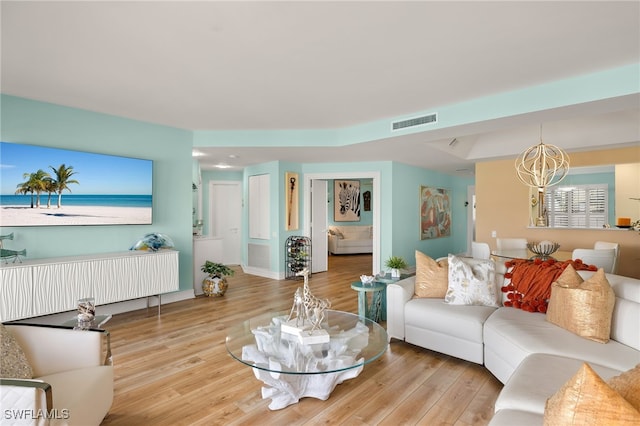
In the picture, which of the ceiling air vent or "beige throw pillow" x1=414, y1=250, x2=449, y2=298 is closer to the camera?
"beige throw pillow" x1=414, y1=250, x2=449, y2=298

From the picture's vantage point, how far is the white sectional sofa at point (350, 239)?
34.3 ft

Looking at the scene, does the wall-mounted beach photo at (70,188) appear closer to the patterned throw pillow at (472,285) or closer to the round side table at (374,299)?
the round side table at (374,299)

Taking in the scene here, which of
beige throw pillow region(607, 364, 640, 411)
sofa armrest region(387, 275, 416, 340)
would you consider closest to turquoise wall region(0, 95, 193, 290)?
sofa armrest region(387, 275, 416, 340)

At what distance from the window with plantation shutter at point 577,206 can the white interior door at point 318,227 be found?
4.28m

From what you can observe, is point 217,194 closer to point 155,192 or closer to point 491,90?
point 155,192

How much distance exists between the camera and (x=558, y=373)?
1897 millimetres

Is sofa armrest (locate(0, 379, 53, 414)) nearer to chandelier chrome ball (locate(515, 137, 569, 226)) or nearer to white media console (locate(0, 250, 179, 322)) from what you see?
white media console (locate(0, 250, 179, 322))

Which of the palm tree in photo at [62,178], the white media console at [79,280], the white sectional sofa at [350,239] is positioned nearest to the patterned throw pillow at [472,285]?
the white media console at [79,280]

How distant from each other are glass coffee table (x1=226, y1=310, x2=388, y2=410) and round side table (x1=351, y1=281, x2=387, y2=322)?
3.01 ft

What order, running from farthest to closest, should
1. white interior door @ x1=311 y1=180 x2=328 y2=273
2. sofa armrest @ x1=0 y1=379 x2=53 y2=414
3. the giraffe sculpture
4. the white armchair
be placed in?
white interior door @ x1=311 y1=180 x2=328 y2=273, the giraffe sculpture, the white armchair, sofa armrest @ x1=0 y1=379 x2=53 y2=414

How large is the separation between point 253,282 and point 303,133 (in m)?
2.97

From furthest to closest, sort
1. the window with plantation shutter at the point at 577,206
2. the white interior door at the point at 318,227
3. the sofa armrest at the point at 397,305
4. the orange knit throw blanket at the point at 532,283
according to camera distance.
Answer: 1. the white interior door at the point at 318,227
2. the window with plantation shutter at the point at 577,206
3. the sofa armrest at the point at 397,305
4. the orange knit throw blanket at the point at 532,283

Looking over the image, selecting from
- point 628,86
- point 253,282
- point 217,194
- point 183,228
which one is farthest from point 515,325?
point 217,194

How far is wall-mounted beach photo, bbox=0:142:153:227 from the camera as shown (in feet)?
11.5
